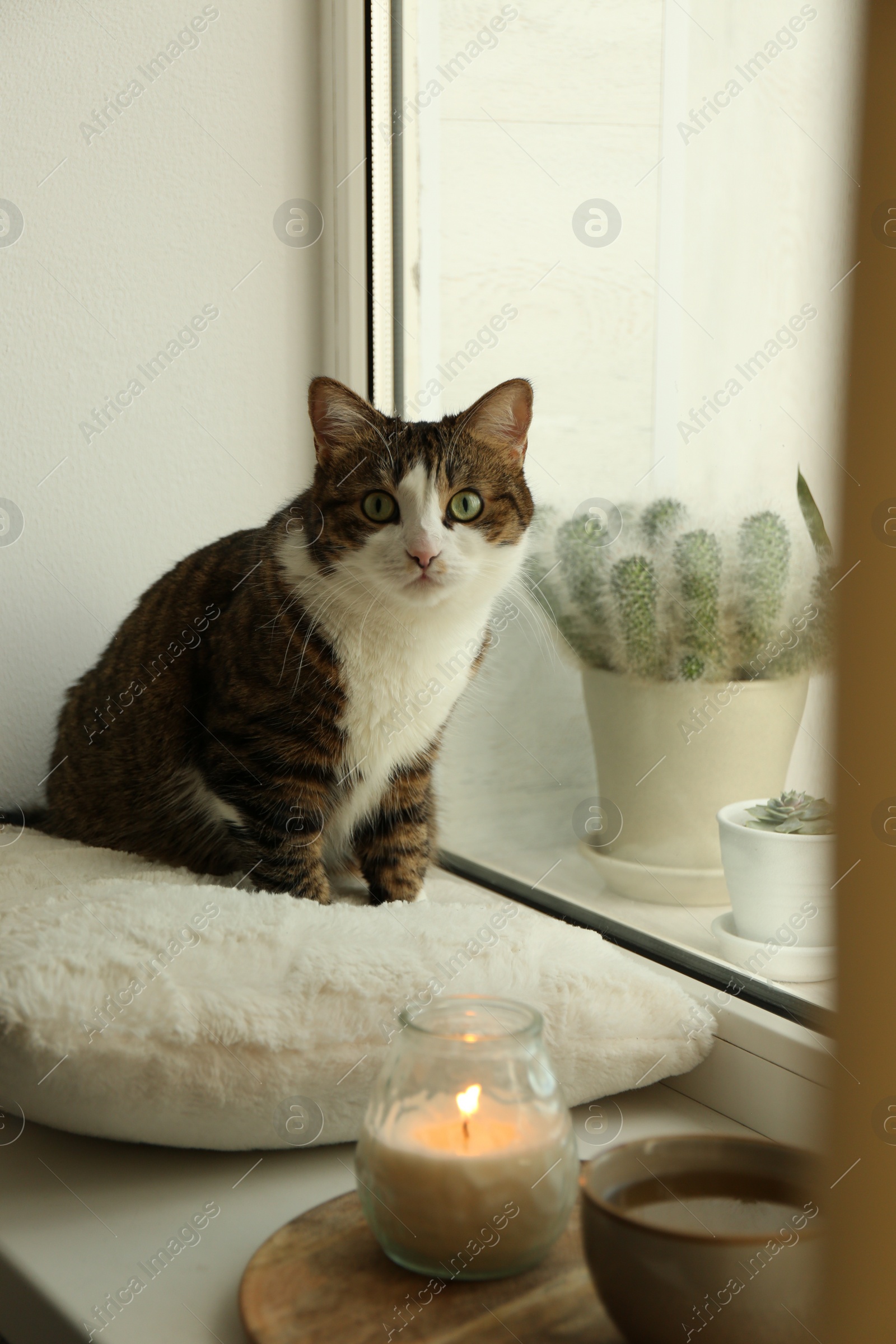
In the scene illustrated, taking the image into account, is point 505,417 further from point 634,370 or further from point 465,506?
point 634,370

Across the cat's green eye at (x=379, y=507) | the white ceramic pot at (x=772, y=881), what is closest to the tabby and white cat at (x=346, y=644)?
the cat's green eye at (x=379, y=507)

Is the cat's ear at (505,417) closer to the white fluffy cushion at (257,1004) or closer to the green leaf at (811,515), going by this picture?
the green leaf at (811,515)

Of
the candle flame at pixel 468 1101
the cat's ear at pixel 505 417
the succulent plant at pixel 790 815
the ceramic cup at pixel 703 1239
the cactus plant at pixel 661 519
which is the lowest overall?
the ceramic cup at pixel 703 1239

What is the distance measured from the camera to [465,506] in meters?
1.05

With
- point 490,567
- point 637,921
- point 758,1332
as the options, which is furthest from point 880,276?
point 637,921

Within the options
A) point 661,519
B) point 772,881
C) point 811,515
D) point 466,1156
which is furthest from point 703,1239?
point 661,519

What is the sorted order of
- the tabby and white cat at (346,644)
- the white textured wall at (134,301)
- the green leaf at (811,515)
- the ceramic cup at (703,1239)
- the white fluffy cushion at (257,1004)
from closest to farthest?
the ceramic cup at (703,1239) → the white fluffy cushion at (257,1004) → the green leaf at (811,515) → the tabby and white cat at (346,644) → the white textured wall at (134,301)

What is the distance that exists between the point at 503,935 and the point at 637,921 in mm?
297

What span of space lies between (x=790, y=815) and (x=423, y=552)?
15.9 inches

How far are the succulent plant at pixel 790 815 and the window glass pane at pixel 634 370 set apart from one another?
2 centimetres

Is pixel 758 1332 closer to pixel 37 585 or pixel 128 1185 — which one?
pixel 128 1185

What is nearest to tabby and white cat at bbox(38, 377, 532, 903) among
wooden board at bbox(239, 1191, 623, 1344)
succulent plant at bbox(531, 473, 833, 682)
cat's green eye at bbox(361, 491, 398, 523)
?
cat's green eye at bbox(361, 491, 398, 523)

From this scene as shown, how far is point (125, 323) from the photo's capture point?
1.38m

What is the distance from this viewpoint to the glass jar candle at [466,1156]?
0.59 m
